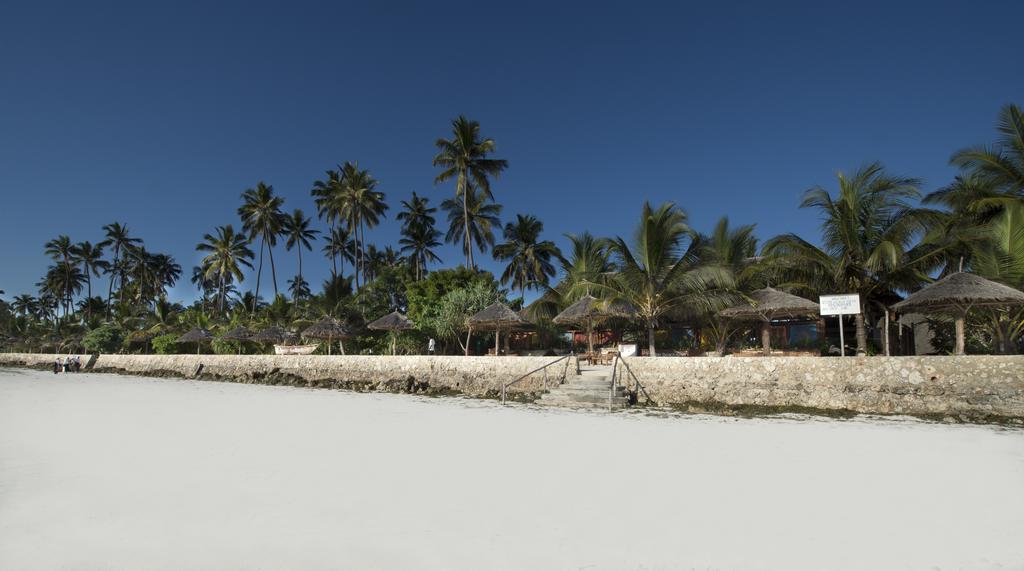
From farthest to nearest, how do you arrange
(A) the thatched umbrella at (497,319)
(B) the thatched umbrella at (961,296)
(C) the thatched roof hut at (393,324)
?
1. (C) the thatched roof hut at (393,324)
2. (A) the thatched umbrella at (497,319)
3. (B) the thatched umbrella at (961,296)

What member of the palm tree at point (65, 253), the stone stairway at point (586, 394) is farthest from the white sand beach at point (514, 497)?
the palm tree at point (65, 253)

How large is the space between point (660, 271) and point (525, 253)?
2056 cm

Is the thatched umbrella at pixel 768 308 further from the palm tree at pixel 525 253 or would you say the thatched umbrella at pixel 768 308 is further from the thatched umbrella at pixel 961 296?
the palm tree at pixel 525 253

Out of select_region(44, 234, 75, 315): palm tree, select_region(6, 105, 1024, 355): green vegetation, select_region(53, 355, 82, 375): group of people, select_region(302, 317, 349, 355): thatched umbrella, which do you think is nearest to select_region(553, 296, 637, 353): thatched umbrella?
select_region(6, 105, 1024, 355): green vegetation

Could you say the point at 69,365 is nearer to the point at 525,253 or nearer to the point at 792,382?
the point at 525,253

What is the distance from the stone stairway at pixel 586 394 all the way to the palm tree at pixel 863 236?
7.69m

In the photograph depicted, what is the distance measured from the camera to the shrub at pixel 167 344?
36.2m

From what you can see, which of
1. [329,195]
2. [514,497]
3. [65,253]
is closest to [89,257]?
[65,253]

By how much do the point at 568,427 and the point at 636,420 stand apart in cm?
176

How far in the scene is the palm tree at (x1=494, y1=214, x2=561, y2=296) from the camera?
36.0m

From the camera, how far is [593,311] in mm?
17172

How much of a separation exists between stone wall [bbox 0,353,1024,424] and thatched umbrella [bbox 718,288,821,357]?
391 centimetres

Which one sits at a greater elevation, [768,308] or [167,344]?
[768,308]

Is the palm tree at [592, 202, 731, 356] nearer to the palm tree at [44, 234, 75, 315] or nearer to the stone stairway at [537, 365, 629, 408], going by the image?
the stone stairway at [537, 365, 629, 408]
